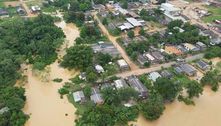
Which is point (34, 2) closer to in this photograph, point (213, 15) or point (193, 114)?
point (213, 15)

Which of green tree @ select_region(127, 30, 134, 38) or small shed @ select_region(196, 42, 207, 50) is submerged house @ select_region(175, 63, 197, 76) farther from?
green tree @ select_region(127, 30, 134, 38)

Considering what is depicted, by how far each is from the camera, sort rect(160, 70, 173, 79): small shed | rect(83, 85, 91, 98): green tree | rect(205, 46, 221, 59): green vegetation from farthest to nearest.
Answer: rect(205, 46, 221, 59): green vegetation → rect(160, 70, 173, 79): small shed → rect(83, 85, 91, 98): green tree

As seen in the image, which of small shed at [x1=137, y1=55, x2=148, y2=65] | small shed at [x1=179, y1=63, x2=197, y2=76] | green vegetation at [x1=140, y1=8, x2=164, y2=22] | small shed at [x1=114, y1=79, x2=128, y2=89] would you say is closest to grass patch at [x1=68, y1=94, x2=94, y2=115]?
small shed at [x1=114, y1=79, x2=128, y2=89]

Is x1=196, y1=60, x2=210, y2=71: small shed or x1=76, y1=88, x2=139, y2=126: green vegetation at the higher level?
x1=76, y1=88, x2=139, y2=126: green vegetation

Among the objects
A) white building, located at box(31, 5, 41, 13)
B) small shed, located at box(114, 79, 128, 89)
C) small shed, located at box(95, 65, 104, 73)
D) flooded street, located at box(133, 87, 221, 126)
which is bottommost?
flooded street, located at box(133, 87, 221, 126)

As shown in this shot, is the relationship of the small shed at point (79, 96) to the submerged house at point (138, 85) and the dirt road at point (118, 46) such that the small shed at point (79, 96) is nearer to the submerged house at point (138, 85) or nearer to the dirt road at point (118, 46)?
the submerged house at point (138, 85)

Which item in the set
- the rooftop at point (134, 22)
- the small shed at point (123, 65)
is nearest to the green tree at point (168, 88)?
the small shed at point (123, 65)

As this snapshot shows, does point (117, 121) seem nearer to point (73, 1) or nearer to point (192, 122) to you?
point (192, 122)

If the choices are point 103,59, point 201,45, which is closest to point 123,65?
point 103,59
